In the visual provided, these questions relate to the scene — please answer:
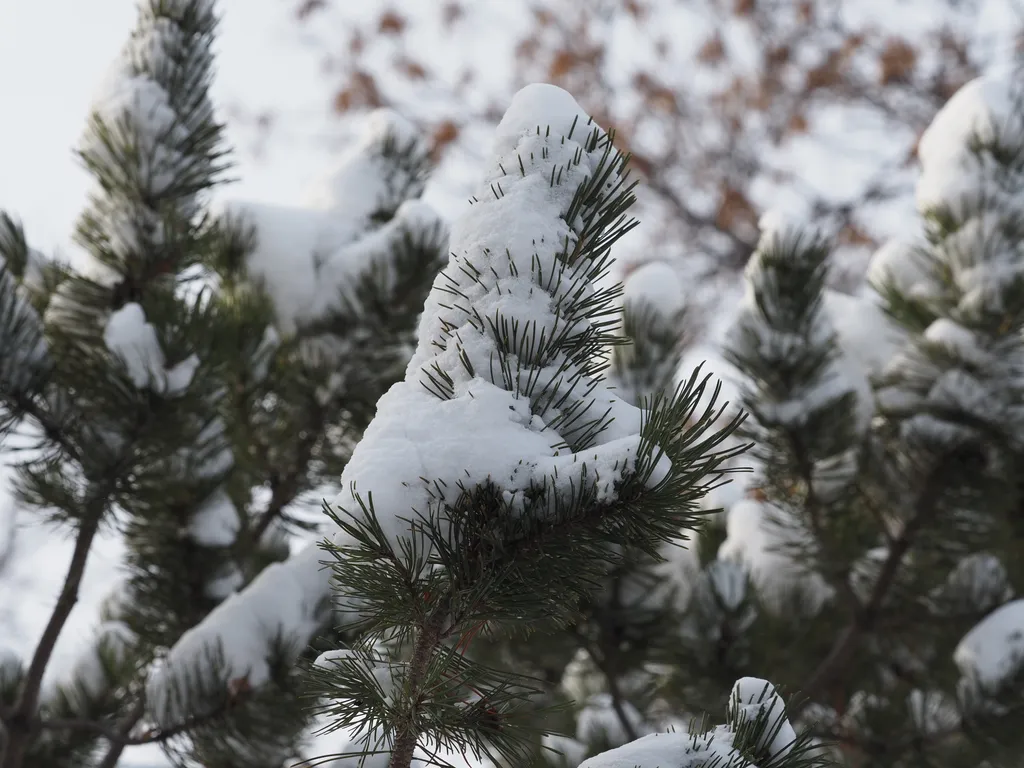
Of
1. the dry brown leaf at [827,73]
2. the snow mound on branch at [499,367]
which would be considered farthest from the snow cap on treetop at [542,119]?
the dry brown leaf at [827,73]

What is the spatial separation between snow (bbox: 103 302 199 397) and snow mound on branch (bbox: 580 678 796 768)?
0.95 m

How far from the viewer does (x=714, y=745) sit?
30.7 inches

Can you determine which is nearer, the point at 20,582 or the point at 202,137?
the point at 202,137

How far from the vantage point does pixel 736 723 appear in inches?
31.4

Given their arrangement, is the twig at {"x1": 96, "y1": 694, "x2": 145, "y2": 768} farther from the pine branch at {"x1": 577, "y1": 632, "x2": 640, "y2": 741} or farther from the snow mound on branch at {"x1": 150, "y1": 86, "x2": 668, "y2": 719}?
the snow mound on branch at {"x1": 150, "y1": 86, "x2": 668, "y2": 719}

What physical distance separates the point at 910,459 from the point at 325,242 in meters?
1.28

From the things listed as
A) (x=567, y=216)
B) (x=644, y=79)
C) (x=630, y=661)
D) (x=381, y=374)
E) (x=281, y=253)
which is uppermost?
(x=644, y=79)

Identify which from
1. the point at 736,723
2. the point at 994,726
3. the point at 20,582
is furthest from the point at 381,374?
the point at 20,582

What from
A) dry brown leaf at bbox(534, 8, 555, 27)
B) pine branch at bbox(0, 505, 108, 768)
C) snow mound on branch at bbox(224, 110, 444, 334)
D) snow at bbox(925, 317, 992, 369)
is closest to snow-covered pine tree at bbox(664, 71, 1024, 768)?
snow at bbox(925, 317, 992, 369)

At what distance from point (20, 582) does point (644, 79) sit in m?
8.52

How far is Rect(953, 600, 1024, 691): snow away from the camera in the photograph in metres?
1.78

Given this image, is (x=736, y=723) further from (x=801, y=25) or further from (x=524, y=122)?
(x=801, y=25)

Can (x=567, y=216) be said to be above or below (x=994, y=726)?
above

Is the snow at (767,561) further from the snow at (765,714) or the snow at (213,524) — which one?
the snow at (765,714)
